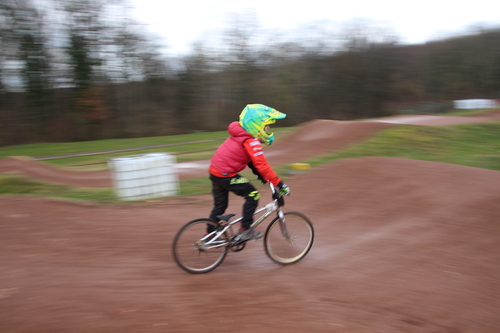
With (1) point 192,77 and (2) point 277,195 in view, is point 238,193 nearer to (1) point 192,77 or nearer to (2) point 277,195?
(2) point 277,195

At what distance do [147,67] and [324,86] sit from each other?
59.3 feet

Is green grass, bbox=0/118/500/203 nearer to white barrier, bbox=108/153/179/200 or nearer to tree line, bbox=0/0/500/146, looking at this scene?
white barrier, bbox=108/153/179/200

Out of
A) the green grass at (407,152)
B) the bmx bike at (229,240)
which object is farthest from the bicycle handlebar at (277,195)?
the green grass at (407,152)

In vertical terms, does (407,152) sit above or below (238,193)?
below

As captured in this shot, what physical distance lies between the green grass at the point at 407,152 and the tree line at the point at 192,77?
1908 centimetres

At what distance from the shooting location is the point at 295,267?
5.51 m

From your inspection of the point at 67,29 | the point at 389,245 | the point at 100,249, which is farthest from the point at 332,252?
the point at 67,29

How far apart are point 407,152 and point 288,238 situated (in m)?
7.59

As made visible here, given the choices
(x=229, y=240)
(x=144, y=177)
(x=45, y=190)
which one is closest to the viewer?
(x=229, y=240)

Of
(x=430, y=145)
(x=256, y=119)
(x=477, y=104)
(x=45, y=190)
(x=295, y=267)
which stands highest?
(x=256, y=119)

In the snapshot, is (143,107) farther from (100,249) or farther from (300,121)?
(100,249)

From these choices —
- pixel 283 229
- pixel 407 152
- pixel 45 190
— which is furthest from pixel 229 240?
pixel 407 152

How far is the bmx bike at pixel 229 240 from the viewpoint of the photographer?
5129 mm

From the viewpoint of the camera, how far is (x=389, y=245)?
6.00 metres
